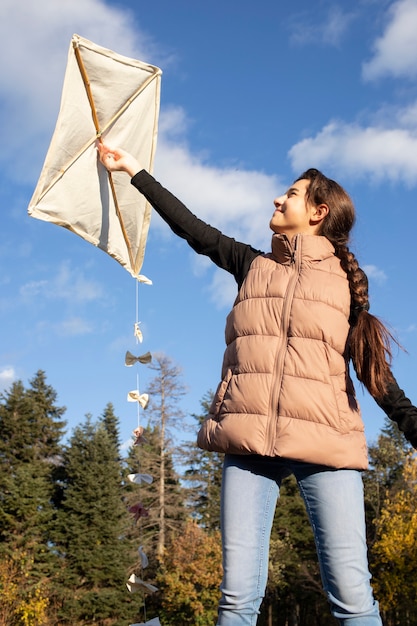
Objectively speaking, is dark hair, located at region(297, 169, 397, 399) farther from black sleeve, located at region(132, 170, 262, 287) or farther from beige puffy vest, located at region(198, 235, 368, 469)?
black sleeve, located at region(132, 170, 262, 287)

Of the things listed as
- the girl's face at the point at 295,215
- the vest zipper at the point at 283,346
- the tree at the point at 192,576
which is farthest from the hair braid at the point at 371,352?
the tree at the point at 192,576

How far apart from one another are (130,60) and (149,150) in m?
0.56

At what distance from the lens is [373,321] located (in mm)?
2721

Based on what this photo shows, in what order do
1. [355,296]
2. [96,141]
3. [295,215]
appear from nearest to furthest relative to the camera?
[355,296]
[295,215]
[96,141]

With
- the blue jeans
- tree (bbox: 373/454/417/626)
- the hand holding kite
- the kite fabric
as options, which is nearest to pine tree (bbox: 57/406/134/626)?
tree (bbox: 373/454/417/626)

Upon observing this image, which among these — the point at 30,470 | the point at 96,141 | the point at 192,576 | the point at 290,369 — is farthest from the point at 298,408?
the point at 30,470

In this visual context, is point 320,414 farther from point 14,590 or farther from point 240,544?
point 14,590

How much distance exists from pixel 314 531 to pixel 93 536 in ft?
95.3

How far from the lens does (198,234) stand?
293 centimetres

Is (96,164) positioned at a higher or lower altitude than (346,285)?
higher

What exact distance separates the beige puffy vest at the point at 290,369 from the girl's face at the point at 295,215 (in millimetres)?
125

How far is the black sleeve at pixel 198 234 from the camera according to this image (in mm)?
2932

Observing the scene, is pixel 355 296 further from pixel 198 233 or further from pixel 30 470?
pixel 30 470

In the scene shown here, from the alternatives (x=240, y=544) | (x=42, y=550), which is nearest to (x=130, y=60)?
(x=240, y=544)
